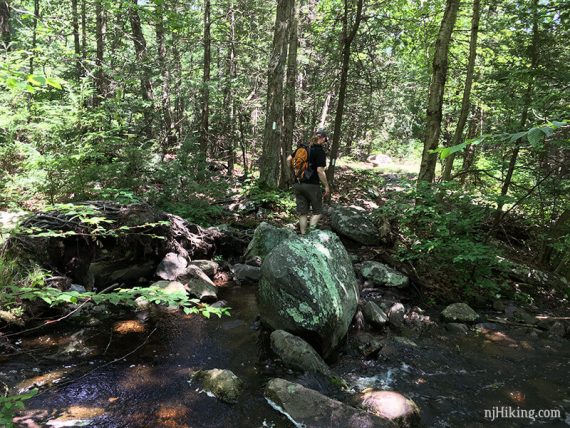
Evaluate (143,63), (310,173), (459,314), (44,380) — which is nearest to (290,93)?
(143,63)

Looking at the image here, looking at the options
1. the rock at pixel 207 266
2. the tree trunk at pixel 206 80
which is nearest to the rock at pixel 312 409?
the rock at pixel 207 266

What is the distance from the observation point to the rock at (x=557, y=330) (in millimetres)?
6879

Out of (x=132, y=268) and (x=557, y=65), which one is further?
(x=557, y=65)

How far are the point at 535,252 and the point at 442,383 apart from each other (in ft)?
24.1

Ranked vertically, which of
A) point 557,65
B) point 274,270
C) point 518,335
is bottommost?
point 518,335

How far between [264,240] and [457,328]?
15.6ft

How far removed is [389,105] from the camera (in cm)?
2508

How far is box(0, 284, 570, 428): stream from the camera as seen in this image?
4.06m

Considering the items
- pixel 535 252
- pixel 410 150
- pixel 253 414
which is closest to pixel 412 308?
pixel 253 414

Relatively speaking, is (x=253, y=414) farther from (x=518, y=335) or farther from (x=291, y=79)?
(x=291, y=79)

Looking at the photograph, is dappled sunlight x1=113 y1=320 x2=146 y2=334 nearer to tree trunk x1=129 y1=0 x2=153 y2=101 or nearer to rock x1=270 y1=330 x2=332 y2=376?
rock x1=270 y1=330 x2=332 y2=376

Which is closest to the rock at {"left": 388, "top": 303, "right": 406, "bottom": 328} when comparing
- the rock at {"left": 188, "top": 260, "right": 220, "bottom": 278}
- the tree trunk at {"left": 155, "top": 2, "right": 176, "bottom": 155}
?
the rock at {"left": 188, "top": 260, "right": 220, "bottom": 278}

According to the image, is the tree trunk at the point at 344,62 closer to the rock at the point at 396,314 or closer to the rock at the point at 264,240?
the rock at the point at 264,240

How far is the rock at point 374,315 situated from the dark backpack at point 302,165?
2.93m
